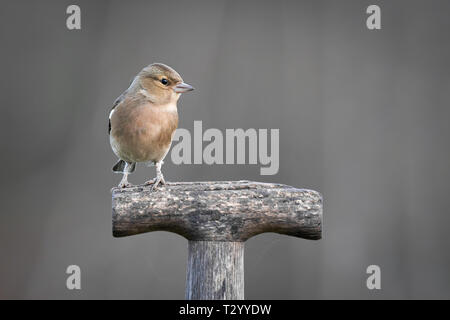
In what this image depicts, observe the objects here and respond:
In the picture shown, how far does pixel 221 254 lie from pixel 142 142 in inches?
25.4

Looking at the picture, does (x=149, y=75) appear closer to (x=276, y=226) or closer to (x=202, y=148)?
(x=202, y=148)

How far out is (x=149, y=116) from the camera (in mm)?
2340

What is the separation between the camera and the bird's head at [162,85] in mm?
2374

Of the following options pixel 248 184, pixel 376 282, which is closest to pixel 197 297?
pixel 248 184

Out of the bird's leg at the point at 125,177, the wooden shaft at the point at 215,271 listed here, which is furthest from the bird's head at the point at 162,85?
the wooden shaft at the point at 215,271

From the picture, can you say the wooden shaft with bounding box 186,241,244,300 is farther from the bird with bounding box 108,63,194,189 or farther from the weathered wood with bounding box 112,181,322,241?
the bird with bounding box 108,63,194,189

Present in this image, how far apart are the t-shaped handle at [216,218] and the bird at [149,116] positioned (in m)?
0.29

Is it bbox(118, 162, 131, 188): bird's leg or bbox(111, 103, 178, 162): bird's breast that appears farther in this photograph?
bbox(118, 162, 131, 188): bird's leg

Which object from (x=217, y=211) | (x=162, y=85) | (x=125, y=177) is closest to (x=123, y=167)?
(x=125, y=177)

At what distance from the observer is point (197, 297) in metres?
2.02

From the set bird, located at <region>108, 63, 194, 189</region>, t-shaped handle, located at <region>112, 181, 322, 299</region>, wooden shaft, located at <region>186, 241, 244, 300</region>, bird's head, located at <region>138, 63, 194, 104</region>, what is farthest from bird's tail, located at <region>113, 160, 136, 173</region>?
wooden shaft, located at <region>186, 241, 244, 300</region>

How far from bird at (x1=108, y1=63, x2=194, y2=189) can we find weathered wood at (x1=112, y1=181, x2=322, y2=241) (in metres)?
0.28

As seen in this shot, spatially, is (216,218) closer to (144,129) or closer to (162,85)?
(144,129)

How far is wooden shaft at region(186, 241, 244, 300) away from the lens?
78.6 inches
